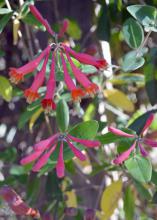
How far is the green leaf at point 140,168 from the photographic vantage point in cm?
88

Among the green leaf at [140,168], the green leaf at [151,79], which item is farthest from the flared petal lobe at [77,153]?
the green leaf at [151,79]

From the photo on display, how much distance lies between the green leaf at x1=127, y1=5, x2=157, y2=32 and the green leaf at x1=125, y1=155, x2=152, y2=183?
0.77 feet

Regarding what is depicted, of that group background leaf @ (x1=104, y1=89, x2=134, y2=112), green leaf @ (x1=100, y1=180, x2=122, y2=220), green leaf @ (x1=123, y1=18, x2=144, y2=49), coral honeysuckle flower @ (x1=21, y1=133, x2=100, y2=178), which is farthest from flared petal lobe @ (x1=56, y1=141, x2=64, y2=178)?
background leaf @ (x1=104, y1=89, x2=134, y2=112)

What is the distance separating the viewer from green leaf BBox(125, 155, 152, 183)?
2.88 ft

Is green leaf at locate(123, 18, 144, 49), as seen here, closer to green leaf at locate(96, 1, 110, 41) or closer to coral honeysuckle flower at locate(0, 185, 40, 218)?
green leaf at locate(96, 1, 110, 41)

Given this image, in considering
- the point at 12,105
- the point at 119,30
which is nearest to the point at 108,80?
the point at 119,30

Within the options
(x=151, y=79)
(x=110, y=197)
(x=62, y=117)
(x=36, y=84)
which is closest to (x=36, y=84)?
(x=36, y=84)

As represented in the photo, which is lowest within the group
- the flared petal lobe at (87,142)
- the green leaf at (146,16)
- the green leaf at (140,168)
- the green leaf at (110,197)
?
the green leaf at (110,197)

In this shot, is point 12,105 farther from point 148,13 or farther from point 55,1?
point 148,13

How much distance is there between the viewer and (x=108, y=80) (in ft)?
4.30

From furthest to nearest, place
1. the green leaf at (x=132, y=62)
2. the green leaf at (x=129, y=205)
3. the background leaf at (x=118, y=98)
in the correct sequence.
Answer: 1. the background leaf at (x=118, y=98)
2. the green leaf at (x=129, y=205)
3. the green leaf at (x=132, y=62)

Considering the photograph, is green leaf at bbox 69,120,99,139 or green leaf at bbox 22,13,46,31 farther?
green leaf at bbox 22,13,46,31

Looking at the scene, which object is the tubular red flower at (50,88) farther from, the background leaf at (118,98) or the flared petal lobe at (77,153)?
the background leaf at (118,98)

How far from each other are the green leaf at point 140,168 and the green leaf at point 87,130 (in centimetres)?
8
